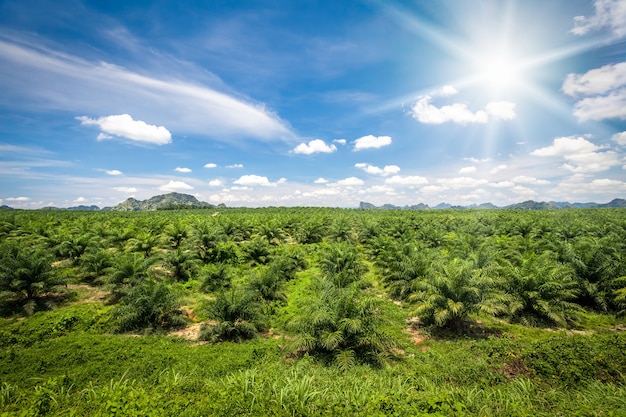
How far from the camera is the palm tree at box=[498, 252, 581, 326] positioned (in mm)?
11273

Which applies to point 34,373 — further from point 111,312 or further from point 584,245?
point 584,245

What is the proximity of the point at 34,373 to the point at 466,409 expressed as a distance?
11274 millimetres

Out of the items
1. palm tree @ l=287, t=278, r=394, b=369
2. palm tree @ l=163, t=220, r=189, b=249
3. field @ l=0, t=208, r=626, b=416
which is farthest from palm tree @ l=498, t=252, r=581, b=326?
palm tree @ l=163, t=220, r=189, b=249

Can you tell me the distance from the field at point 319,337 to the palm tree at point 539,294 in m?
0.07

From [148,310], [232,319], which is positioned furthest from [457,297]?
[148,310]

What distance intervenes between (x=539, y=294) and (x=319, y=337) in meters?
9.75

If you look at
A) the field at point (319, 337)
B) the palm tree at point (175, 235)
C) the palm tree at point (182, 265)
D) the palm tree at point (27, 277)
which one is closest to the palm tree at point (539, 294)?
the field at point (319, 337)

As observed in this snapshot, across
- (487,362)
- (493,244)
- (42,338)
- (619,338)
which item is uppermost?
(493,244)

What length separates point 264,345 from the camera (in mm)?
9867

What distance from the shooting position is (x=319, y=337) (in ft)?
29.2

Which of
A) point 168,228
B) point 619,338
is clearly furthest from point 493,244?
point 168,228

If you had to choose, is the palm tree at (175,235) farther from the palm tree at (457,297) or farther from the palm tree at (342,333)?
the palm tree at (457,297)

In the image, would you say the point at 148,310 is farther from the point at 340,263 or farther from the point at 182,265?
the point at 340,263

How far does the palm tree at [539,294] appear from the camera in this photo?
11.3 m
